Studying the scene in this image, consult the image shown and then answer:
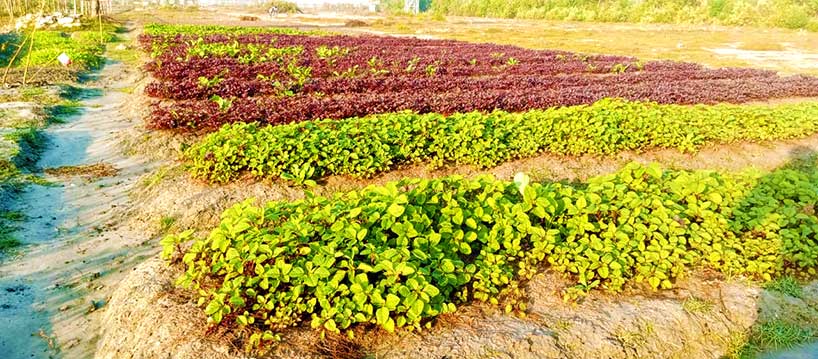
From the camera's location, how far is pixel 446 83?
1252cm

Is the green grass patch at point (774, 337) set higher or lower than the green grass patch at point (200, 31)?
lower

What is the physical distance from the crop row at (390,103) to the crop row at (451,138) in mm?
1389

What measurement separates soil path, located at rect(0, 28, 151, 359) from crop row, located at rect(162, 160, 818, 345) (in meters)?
0.98

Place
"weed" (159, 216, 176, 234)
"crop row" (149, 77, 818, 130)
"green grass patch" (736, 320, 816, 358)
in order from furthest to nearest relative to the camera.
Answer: "crop row" (149, 77, 818, 130), "weed" (159, 216, 176, 234), "green grass patch" (736, 320, 816, 358)

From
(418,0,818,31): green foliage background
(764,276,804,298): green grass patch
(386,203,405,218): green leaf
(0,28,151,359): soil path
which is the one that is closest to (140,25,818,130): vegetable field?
(0,28,151,359): soil path

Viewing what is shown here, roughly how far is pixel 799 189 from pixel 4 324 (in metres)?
6.99

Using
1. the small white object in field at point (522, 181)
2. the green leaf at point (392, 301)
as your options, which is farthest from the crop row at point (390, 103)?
the green leaf at point (392, 301)

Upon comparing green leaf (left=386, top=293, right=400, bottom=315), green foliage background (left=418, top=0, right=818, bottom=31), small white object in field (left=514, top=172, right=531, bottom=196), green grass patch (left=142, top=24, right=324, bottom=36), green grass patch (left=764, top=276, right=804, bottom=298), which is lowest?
green grass patch (left=764, top=276, right=804, bottom=298)

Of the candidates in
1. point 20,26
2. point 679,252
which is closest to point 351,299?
point 679,252

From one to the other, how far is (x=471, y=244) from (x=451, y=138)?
10.2 feet

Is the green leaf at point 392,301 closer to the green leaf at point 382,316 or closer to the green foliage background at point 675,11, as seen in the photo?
the green leaf at point 382,316

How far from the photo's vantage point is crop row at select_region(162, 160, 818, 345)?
3090 mm

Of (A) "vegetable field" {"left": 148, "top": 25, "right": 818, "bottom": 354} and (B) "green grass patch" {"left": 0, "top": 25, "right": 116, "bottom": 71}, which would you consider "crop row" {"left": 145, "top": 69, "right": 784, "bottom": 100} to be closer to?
(A) "vegetable field" {"left": 148, "top": 25, "right": 818, "bottom": 354}

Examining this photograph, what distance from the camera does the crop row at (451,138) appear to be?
6035 mm
